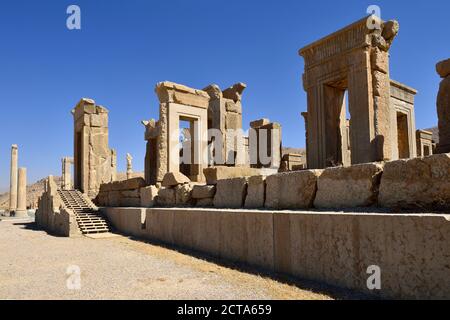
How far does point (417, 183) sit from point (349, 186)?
86cm

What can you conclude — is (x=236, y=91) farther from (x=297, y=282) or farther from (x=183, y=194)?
(x=297, y=282)

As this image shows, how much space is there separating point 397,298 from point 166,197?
668cm

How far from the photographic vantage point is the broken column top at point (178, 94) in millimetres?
11617

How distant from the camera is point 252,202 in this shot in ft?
19.2

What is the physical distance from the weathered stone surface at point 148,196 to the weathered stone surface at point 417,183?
6734mm

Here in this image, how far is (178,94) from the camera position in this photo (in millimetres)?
11797

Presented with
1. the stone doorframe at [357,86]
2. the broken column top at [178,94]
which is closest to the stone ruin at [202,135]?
the broken column top at [178,94]

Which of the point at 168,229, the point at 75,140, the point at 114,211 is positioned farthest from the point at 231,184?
the point at 75,140

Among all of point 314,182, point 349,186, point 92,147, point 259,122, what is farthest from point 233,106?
point 349,186

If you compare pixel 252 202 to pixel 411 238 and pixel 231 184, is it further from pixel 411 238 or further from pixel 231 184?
pixel 411 238

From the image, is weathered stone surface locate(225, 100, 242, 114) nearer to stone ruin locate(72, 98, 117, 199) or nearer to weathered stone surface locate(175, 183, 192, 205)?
stone ruin locate(72, 98, 117, 199)

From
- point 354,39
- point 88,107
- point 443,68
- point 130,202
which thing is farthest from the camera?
point 88,107

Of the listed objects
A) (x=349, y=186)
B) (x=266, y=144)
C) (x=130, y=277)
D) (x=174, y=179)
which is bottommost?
(x=130, y=277)
